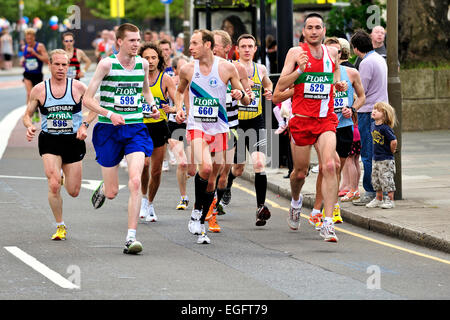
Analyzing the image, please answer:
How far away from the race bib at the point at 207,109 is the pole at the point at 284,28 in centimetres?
523

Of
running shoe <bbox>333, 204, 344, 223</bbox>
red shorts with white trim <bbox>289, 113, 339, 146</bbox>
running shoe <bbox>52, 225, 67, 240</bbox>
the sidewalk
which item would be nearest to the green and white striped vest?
running shoe <bbox>52, 225, 67, 240</bbox>

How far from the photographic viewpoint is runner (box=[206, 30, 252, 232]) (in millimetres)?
11062

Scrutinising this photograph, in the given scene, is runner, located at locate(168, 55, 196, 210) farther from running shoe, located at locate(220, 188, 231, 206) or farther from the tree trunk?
the tree trunk

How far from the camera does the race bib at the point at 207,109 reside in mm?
10523

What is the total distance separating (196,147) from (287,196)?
3563mm

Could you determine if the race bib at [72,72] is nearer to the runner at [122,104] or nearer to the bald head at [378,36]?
the bald head at [378,36]

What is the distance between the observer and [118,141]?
33.3 feet

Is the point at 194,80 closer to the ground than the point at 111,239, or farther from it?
farther from it

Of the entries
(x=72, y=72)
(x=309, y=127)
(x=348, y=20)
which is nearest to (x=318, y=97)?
(x=309, y=127)

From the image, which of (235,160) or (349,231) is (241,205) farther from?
(349,231)

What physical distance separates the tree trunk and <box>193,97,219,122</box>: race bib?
12443 mm

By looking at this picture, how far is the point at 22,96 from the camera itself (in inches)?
1437

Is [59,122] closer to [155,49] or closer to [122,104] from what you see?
[122,104]
